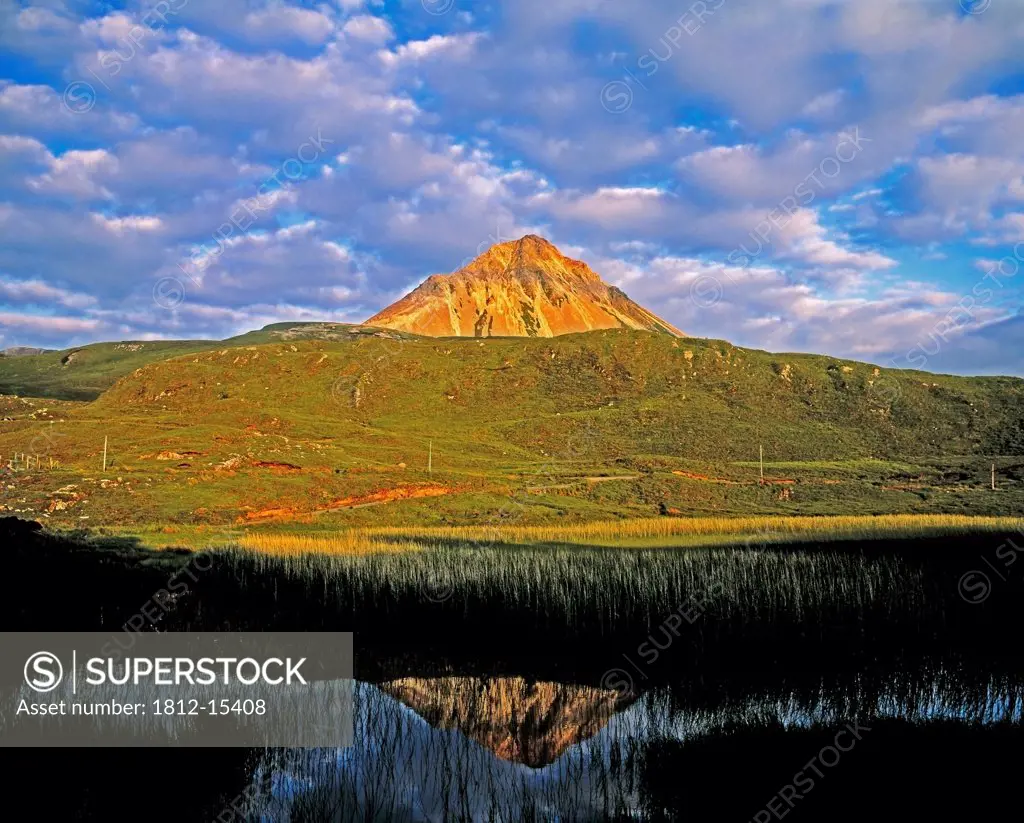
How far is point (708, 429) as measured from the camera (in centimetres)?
8762

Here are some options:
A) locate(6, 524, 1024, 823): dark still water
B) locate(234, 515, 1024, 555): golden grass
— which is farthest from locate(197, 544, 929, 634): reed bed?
locate(234, 515, 1024, 555): golden grass

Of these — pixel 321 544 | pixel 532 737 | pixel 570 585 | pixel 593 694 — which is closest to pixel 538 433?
pixel 321 544

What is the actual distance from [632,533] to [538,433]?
49975mm

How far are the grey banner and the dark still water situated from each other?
44 centimetres

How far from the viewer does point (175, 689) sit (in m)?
11.4

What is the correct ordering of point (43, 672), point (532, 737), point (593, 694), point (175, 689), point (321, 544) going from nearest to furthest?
1. point (532, 737)
2. point (175, 689)
3. point (43, 672)
4. point (593, 694)
5. point (321, 544)

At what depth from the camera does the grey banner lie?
9.55m

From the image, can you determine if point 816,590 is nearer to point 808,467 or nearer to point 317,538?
point 317,538

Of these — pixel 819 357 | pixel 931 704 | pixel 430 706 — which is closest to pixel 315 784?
pixel 430 706

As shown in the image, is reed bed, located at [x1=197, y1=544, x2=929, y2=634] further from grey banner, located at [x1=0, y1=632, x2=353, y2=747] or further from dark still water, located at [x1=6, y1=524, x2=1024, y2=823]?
grey banner, located at [x1=0, y1=632, x2=353, y2=747]

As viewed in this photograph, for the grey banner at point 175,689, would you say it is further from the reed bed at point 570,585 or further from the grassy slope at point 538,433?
the grassy slope at point 538,433

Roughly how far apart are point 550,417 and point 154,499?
60.5 meters

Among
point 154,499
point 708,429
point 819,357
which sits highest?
point 819,357

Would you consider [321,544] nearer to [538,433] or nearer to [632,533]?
[632,533]
